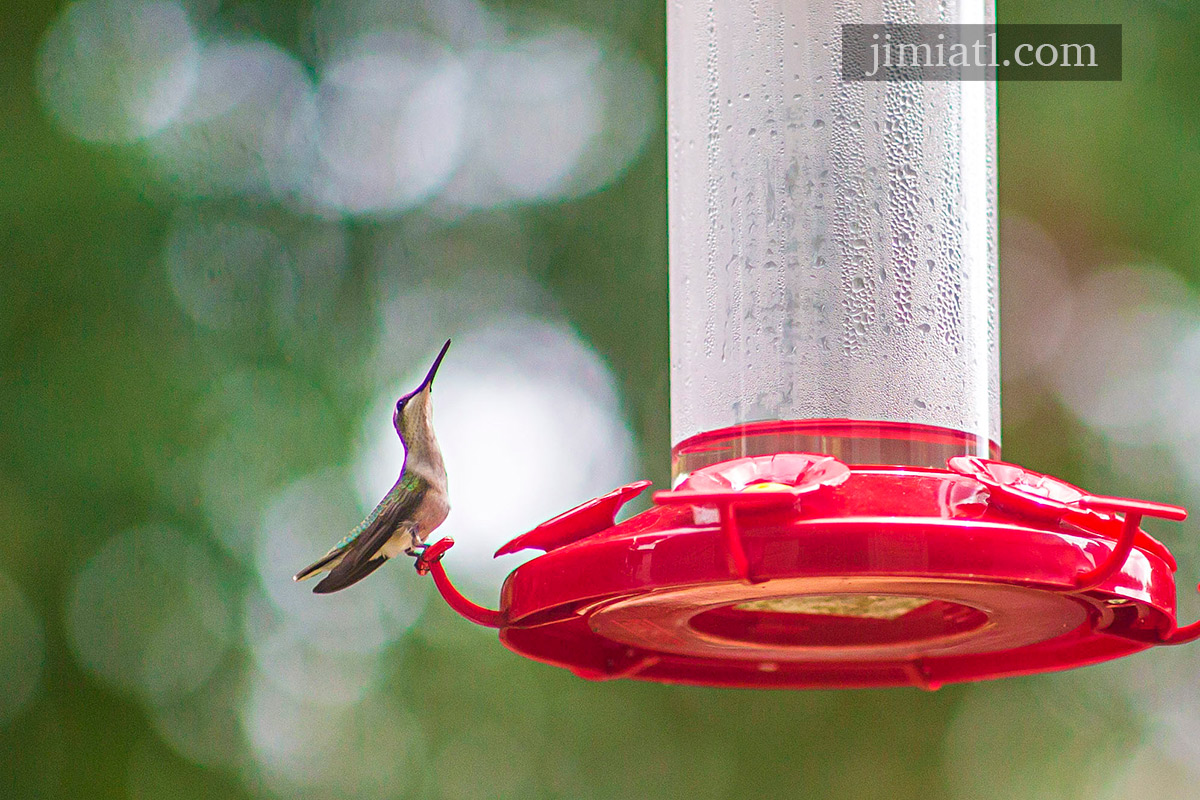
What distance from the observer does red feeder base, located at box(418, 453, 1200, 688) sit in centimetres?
168

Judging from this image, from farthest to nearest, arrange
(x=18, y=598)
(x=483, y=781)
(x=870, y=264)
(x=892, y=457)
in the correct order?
(x=483, y=781) → (x=18, y=598) → (x=870, y=264) → (x=892, y=457)

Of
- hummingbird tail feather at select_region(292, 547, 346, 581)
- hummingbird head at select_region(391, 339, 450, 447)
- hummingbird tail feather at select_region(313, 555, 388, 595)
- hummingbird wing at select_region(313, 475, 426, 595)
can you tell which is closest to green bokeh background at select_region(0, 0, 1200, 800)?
hummingbird head at select_region(391, 339, 450, 447)

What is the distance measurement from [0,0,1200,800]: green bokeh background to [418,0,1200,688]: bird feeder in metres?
3.50

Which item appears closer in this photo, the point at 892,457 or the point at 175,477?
the point at 892,457

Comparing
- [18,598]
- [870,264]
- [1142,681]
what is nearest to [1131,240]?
[1142,681]

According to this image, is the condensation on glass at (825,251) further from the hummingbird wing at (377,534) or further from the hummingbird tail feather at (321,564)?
the hummingbird tail feather at (321,564)

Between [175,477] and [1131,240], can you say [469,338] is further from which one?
[1131,240]

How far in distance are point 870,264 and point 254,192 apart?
4.40 meters

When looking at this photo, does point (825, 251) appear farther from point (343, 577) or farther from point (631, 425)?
point (631, 425)

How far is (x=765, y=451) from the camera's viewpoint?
214 cm

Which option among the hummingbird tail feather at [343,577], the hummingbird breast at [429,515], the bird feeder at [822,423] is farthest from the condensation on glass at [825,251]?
the hummingbird tail feather at [343,577]

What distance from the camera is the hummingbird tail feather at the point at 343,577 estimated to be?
2293 mm

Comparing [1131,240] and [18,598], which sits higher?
[1131,240]

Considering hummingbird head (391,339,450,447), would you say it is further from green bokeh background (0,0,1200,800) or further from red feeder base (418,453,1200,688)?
green bokeh background (0,0,1200,800)
